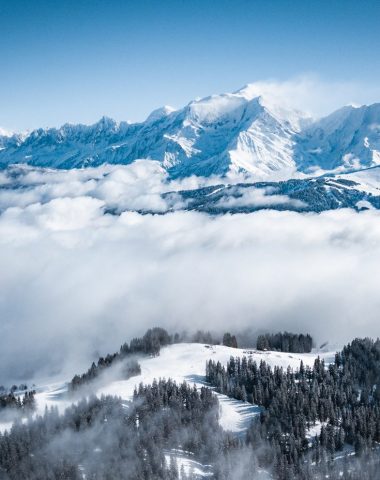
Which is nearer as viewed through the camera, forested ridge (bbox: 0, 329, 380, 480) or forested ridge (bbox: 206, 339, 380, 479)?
forested ridge (bbox: 0, 329, 380, 480)

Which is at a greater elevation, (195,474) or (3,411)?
(3,411)

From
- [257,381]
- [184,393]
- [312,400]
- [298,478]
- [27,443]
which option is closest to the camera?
[298,478]

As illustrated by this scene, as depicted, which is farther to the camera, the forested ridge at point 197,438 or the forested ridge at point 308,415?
the forested ridge at point 308,415

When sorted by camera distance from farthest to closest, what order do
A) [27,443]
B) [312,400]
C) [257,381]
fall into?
1. [257,381]
2. [312,400]
3. [27,443]

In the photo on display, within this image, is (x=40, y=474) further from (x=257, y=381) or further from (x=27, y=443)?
(x=257, y=381)

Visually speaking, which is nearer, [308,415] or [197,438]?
[197,438]

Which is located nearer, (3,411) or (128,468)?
(128,468)

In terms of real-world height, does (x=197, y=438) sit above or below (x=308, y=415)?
below

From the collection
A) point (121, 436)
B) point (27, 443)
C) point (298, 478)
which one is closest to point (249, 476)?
point (298, 478)

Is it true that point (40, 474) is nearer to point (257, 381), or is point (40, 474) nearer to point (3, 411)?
point (3, 411)
